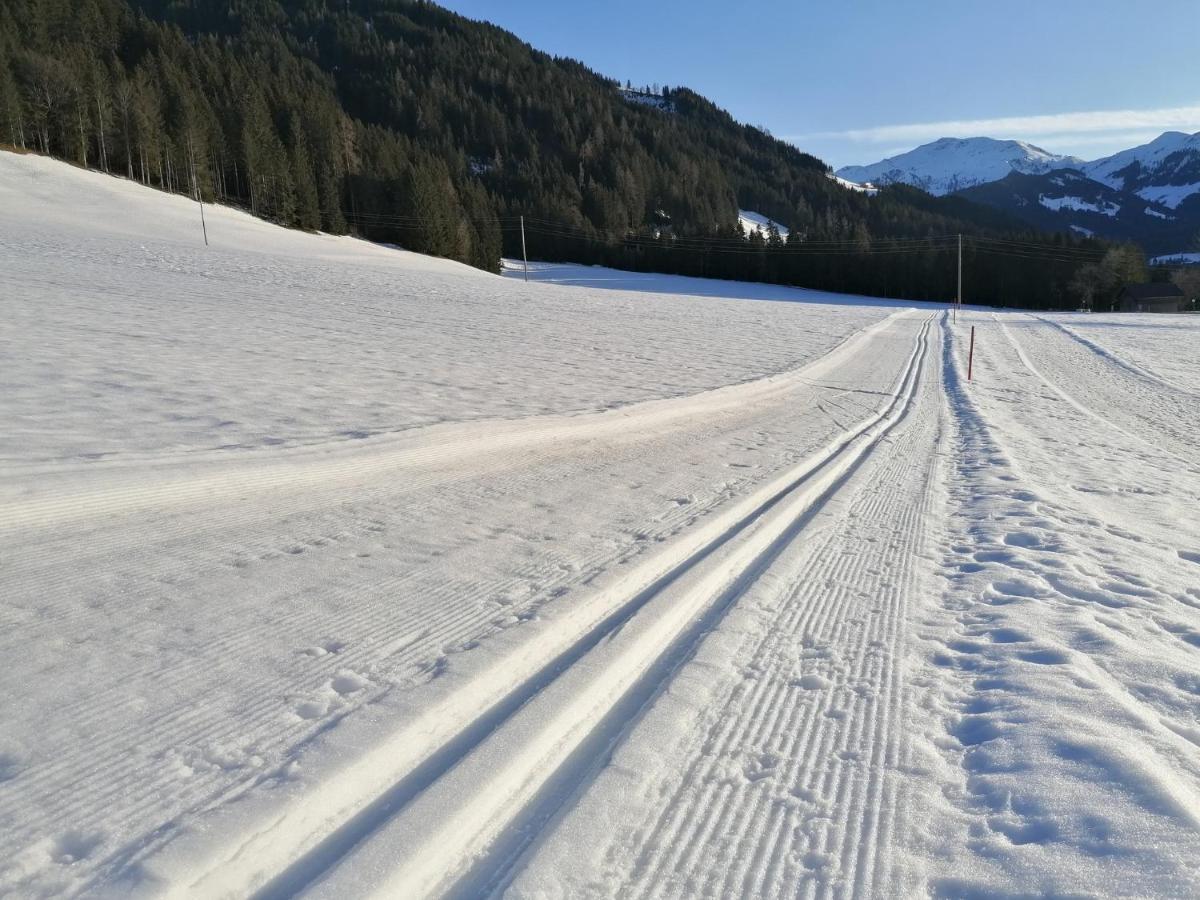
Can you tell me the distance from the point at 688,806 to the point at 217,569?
3.09m

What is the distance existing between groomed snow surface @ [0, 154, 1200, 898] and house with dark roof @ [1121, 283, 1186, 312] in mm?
83426

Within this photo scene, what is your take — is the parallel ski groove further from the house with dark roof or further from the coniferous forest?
the house with dark roof

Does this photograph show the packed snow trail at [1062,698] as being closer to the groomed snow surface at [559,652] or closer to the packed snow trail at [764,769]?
the groomed snow surface at [559,652]

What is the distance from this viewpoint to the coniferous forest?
5891 cm

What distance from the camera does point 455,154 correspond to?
11906 cm

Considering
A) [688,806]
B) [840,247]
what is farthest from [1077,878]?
[840,247]

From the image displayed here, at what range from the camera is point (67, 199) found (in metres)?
43.3

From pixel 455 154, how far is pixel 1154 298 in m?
107

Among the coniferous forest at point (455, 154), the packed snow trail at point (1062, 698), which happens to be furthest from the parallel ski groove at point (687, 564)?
the coniferous forest at point (455, 154)

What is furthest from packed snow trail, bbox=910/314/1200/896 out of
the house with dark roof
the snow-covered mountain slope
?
the snow-covered mountain slope

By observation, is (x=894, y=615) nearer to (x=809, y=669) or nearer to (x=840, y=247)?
(x=809, y=669)

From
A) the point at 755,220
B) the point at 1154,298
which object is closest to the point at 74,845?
the point at 1154,298

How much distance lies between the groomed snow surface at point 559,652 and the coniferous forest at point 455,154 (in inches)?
2520

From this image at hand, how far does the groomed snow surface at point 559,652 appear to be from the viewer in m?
2.06
